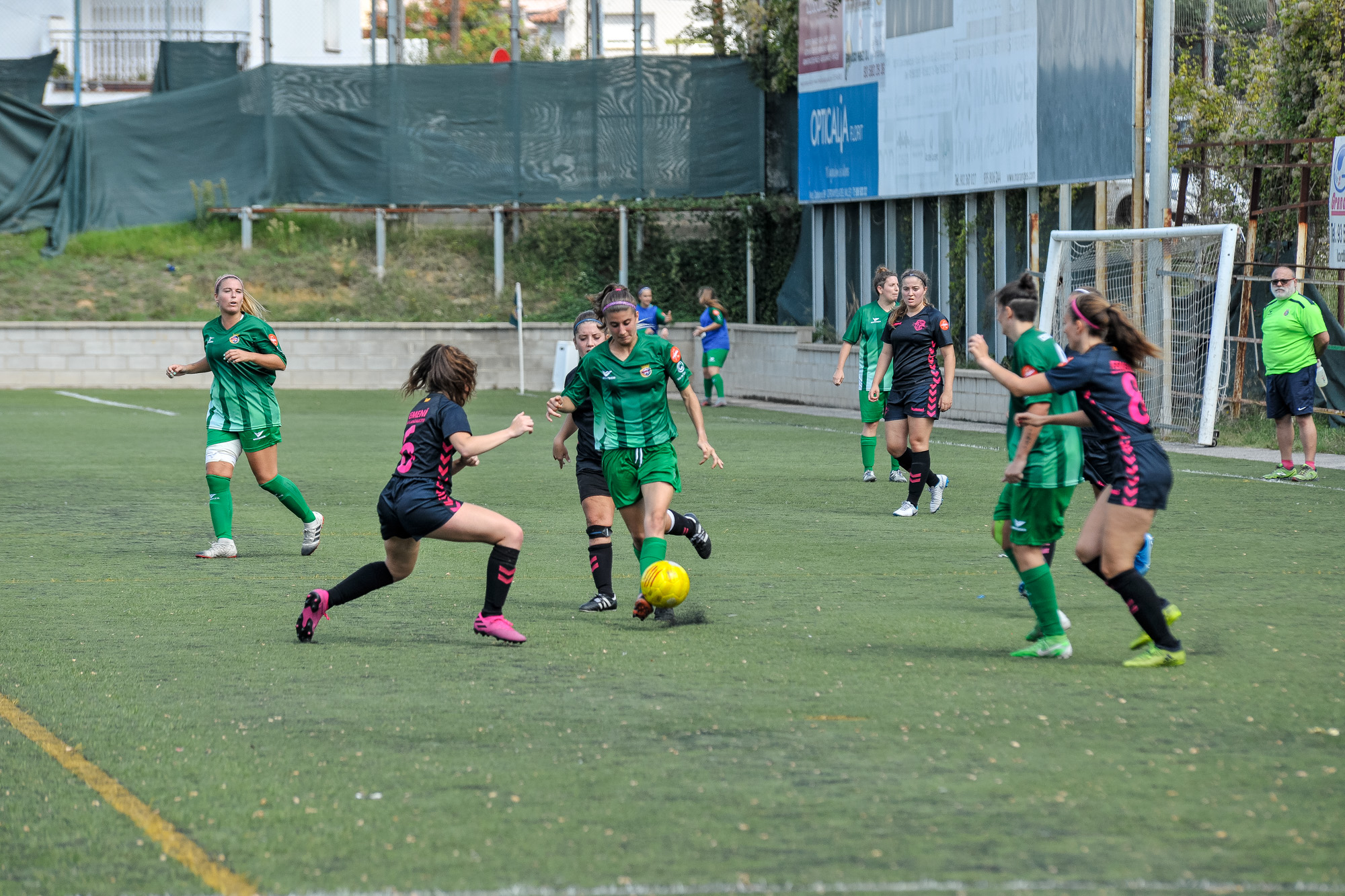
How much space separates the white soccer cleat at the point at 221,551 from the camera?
10.8 metres

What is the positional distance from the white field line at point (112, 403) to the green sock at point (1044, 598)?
18.8m

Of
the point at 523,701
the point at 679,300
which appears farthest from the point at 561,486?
the point at 679,300

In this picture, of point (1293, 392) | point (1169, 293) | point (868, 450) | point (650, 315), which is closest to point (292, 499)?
point (868, 450)

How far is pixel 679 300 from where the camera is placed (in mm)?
31828

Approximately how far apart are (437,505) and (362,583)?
64cm

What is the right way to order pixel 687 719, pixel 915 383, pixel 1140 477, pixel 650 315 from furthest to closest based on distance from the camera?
pixel 650 315 → pixel 915 383 → pixel 1140 477 → pixel 687 719

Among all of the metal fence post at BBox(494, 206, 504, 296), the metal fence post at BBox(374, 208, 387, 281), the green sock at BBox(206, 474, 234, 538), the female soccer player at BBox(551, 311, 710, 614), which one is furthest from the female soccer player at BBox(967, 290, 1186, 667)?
the metal fence post at BBox(374, 208, 387, 281)

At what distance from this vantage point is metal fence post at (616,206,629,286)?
31797 millimetres

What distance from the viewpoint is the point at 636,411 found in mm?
8312

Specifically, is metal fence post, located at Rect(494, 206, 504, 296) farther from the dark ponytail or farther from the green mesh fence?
the dark ponytail

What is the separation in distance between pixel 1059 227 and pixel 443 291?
1402 cm

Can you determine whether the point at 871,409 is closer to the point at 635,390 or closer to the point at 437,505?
the point at 635,390

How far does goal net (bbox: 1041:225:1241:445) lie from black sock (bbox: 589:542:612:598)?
11.0 metres

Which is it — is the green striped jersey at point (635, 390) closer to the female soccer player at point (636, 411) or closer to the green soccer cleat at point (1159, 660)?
the female soccer player at point (636, 411)
